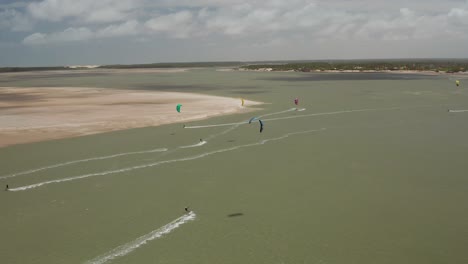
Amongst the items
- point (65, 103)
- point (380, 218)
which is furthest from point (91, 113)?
point (380, 218)

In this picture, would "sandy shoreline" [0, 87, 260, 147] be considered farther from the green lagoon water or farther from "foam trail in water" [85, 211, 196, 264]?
"foam trail in water" [85, 211, 196, 264]

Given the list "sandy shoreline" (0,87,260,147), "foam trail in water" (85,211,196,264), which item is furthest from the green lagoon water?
"sandy shoreline" (0,87,260,147)

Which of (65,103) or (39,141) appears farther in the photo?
(65,103)

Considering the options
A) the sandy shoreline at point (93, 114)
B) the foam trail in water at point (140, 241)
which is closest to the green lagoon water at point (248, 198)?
the foam trail in water at point (140, 241)

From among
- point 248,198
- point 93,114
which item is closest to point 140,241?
point 248,198

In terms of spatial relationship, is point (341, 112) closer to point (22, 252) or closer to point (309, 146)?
point (309, 146)

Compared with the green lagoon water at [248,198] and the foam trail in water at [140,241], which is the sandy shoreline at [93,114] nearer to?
the green lagoon water at [248,198]
